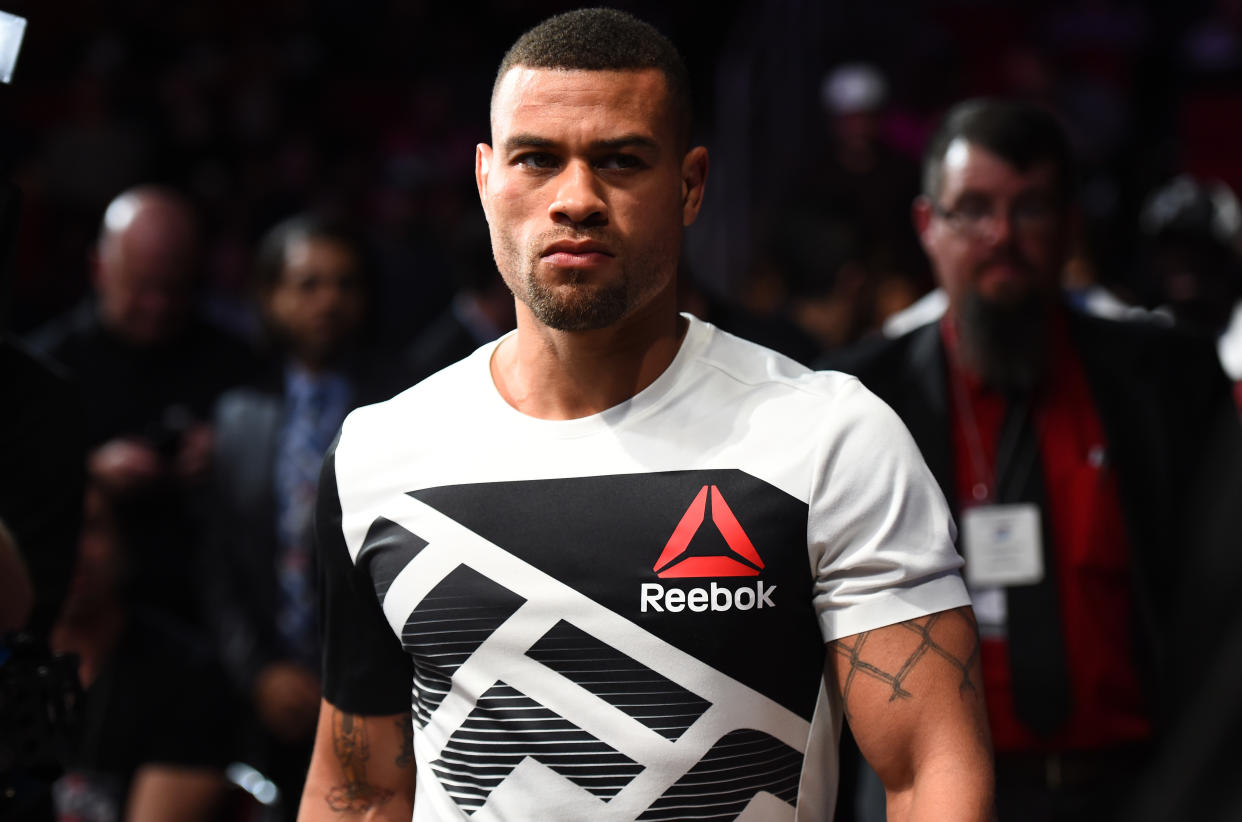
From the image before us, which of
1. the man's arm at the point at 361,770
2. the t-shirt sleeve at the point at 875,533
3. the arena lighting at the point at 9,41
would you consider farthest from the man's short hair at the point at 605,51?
the man's arm at the point at 361,770

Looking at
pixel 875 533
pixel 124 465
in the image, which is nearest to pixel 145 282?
pixel 124 465

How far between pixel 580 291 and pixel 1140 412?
59.5 inches

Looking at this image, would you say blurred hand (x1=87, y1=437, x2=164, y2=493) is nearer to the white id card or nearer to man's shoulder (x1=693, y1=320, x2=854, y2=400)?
the white id card

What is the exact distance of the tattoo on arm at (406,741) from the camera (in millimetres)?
2150

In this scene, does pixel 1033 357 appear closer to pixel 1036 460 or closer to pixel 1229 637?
pixel 1036 460

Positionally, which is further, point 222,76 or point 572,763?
point 222,76

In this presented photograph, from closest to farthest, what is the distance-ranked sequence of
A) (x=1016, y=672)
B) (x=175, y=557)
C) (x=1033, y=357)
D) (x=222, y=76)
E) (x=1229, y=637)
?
(x=1229, y=637), (x=1016, y=672), (x=1033, y=357), (x=175, y=557), (x=222, y=76)

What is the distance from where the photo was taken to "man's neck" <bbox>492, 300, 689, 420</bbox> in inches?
82.0

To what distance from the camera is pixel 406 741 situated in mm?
2152

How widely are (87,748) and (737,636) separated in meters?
2.73

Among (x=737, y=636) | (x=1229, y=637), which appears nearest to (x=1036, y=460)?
(x=737, y=636)

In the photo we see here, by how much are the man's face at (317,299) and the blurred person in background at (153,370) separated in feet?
1.22

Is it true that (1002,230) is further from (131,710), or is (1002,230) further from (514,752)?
(131,710)

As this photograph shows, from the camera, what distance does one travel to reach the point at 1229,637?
586mm
